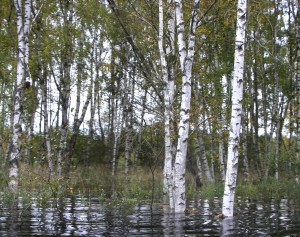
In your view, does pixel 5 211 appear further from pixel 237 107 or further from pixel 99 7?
pixel 99 7

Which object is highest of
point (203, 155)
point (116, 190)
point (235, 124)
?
point (235, 124)

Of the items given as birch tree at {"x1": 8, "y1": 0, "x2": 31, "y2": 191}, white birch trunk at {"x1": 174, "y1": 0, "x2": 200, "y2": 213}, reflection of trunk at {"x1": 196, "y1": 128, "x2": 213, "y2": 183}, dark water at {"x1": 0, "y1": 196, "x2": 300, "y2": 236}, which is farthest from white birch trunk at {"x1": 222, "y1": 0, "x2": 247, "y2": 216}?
reflection of trunk at {"x1": 196, "y1": 128, "x2": 213, "y2": 183}

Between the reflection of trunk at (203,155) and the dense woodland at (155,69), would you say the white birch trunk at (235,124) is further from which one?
the reflection of trunk at (203,155)

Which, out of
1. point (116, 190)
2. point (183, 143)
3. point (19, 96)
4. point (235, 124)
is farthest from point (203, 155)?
point (235, 124)

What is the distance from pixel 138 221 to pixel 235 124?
10.0 ft

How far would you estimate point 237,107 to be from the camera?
9258 mm

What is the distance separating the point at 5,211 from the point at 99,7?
1405cm

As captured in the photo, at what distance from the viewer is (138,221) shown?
888 cm

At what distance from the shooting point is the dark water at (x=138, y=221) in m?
7.39

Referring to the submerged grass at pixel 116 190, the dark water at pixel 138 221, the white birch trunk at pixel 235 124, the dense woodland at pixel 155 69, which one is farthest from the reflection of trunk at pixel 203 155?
the white birch trunk at pixel 235 124

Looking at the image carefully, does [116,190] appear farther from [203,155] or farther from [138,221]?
[138,221]

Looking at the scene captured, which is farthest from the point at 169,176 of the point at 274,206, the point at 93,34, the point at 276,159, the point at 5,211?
the point at 93,34

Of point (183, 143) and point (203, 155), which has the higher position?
point (183, 143)

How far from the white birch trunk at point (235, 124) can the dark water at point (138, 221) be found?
0.52m
